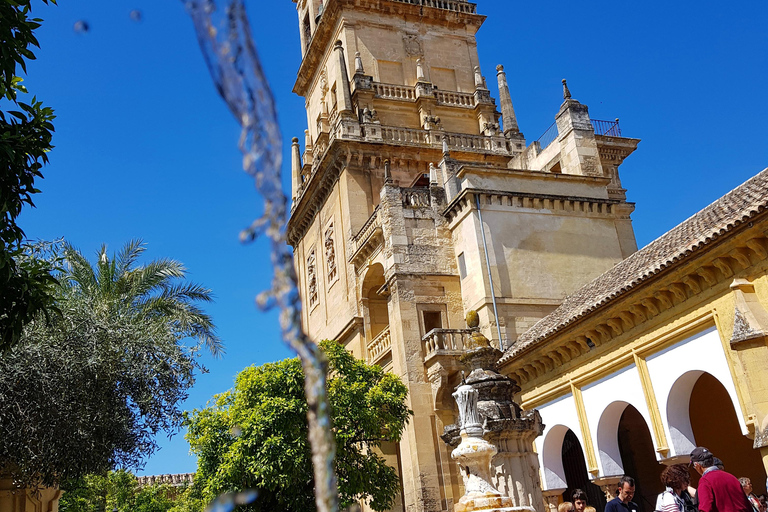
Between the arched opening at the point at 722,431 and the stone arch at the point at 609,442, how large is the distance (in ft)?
5.43

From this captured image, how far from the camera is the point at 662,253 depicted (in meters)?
14.7

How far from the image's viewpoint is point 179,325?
1739 cm

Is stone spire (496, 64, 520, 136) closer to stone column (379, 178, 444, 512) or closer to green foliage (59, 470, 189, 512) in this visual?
stone column (379, 178, 444, 512)

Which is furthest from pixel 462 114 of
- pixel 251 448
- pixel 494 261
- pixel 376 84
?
pixel 251 448

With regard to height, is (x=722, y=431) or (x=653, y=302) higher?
(x=653, y=302)

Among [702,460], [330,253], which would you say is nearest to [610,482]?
[702,460]

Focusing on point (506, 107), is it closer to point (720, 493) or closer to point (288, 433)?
point (288, 433)

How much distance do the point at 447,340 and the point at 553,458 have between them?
163 inches

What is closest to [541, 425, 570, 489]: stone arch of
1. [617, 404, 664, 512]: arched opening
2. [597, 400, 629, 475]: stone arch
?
[597, 400, 629, 475]: stone arch

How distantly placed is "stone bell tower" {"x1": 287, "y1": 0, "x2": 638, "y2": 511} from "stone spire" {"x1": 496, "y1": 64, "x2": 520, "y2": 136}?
2.2 inches

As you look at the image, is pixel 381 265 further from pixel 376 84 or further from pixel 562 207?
pixel 376 84

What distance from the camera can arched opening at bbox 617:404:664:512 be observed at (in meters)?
18.2

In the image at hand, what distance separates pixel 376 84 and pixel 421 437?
14.7m

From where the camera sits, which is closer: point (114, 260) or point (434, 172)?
point (114, 260)
